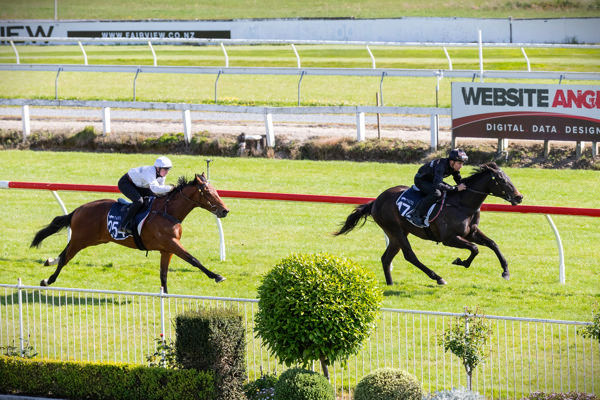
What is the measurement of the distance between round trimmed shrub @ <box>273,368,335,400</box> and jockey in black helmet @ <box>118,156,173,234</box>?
4.31 m

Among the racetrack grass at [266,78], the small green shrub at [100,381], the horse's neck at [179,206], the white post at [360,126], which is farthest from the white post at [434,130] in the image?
the small green shrub at [100,381]

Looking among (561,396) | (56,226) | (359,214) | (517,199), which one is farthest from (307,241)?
(561,396)

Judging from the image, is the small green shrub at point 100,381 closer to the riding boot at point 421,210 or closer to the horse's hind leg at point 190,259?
the horse's hind leg at point 190,259

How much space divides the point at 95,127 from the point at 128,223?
449 inches

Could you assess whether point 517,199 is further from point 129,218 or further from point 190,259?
point 129,218

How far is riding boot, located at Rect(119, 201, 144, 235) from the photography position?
1109 centimetres

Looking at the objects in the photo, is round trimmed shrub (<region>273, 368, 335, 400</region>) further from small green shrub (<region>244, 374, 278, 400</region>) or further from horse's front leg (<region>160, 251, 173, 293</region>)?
horse's front leg (<region>160, 251, 173, 293</region>)

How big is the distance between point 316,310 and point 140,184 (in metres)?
4.53

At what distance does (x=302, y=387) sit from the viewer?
7.23m

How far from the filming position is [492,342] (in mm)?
8836

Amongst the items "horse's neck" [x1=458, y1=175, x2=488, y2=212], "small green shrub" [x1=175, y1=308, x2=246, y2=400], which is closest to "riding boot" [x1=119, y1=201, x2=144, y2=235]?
"small green shrub" [x1=175, y1=308, x2=246, y2=400]

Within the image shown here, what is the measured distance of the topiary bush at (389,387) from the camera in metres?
7.14

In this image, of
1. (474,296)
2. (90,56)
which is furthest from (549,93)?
(90,56)

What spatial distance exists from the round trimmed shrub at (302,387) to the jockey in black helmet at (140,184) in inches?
170
